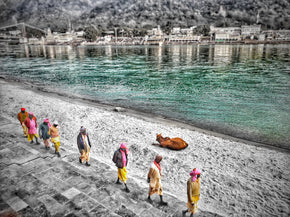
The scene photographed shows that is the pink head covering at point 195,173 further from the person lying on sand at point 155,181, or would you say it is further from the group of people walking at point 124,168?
the person lying on sand at point 155,181

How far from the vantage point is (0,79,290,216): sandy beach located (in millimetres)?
7254

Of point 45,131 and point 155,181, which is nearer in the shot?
point 155,181

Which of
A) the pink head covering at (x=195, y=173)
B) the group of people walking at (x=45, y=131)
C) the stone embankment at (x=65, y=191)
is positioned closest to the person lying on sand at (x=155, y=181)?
the stone embankment at (x=65, y=191)

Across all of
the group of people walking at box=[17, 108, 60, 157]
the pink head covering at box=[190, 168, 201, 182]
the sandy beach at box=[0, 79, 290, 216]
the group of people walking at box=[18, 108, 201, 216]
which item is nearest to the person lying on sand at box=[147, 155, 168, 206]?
the group of people walking at box=[18, 108, 201, 216]

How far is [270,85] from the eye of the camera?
28.7 meters

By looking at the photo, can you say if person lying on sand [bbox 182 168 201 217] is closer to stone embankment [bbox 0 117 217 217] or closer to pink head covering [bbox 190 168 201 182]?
pink head covering [bbox 190 168 201 182]

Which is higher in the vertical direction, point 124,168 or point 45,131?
point 45,131

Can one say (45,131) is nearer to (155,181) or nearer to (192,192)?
(155,181)

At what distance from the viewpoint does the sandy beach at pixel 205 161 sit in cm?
725

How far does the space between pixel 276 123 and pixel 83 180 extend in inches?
594

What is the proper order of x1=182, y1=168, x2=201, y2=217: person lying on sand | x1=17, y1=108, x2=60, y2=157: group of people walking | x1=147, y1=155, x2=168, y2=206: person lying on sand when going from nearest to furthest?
1. x1=182, y1=168, x2=201, y2=217: person lying on sand
2. x1=147, y1=155, x2=168, y2=206: person lying on sand
3. x1=17, y1=108, x2=60, y2=157: group of people walking

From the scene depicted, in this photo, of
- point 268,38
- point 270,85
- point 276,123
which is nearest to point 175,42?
point 268,38

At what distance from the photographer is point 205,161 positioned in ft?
31.7

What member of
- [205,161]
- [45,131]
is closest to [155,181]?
[205,161]
